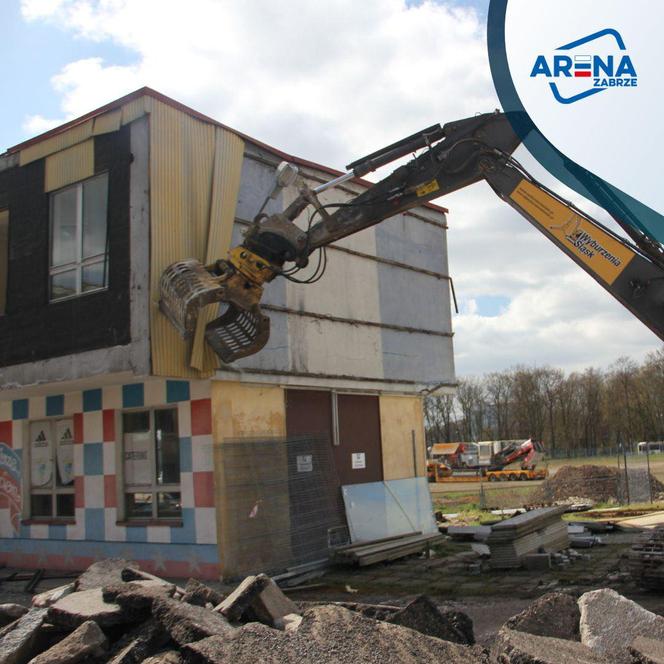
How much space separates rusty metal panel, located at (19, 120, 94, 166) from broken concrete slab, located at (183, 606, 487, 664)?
8350mm

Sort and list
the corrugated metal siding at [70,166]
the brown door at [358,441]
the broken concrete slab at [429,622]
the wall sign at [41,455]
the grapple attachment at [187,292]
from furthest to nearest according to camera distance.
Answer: the brown door at [358,441] < the wall sign at [41,455] < the corrugated metal siding at [70,166] < the grapple attachment at [187,292] < the broken concrete slab at [429,622]

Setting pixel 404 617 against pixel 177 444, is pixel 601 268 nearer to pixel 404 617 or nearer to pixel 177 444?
pixel 404 617

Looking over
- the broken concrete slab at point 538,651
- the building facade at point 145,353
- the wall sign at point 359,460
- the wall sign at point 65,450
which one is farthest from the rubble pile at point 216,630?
the wall sign at point 359,460

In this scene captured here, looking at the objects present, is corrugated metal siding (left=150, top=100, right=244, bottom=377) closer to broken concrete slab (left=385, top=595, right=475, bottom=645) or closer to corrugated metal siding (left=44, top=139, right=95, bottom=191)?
corrugated metal siding (left=44, top=139, right=95, bottom=191)

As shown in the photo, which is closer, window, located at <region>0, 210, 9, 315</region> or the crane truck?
window, located at <region>0, 210, 9, 315</region>

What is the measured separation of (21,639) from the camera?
604 centimetres

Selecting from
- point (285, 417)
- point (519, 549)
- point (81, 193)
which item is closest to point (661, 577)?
point (519, 549)

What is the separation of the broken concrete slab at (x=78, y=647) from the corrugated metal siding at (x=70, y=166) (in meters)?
7.37

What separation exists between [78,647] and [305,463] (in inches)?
273

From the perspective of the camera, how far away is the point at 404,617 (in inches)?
237

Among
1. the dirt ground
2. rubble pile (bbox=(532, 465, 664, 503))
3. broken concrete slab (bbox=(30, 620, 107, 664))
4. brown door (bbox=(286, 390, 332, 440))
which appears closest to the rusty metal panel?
brown door (bbox=(286, 390, 332, 440))

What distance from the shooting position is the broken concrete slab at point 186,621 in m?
5.52

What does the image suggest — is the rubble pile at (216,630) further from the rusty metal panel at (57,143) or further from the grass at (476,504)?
the grass at (476,504)

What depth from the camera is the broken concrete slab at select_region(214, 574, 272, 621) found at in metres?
6.28
